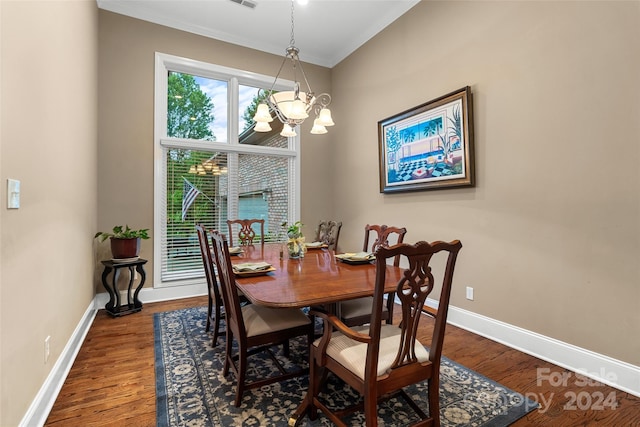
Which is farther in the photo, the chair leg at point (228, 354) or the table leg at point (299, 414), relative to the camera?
the chair leg at point (228, 354)

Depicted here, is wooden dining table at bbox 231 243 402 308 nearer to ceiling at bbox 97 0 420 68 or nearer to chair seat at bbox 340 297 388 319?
chair seat at bbox 340 297 388 319

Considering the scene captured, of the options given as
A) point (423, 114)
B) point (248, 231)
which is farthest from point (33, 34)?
point (423, 114)

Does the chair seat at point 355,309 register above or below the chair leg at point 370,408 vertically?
above

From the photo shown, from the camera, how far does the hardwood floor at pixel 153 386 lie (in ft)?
5.72

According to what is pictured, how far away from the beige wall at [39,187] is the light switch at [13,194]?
1.2 inches

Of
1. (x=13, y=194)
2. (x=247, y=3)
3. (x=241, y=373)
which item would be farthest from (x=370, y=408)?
(x=247, y=3)

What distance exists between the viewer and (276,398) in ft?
6.23

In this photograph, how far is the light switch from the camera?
1.36 m

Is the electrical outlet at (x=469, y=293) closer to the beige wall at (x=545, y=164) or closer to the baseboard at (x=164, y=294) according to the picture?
the beige wall at (x=545, y=164)

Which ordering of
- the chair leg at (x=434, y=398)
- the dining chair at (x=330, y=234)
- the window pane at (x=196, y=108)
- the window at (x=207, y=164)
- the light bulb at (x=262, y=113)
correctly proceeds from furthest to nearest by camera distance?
the window pane at (x=196, y=108)
the window at (x=207, y=164)
the dining chair at (x=330, y=234)
the light bulb at (x=262, y=113)
the chair leg at (x=434, y=398)

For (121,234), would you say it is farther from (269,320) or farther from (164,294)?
(269,320)

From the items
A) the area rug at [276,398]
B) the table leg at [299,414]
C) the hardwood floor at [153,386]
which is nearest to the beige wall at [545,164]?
the hardwood floor at [153,386]

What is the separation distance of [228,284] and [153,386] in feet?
3.03

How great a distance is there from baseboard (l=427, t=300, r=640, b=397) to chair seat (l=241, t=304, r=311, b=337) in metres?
1.81
